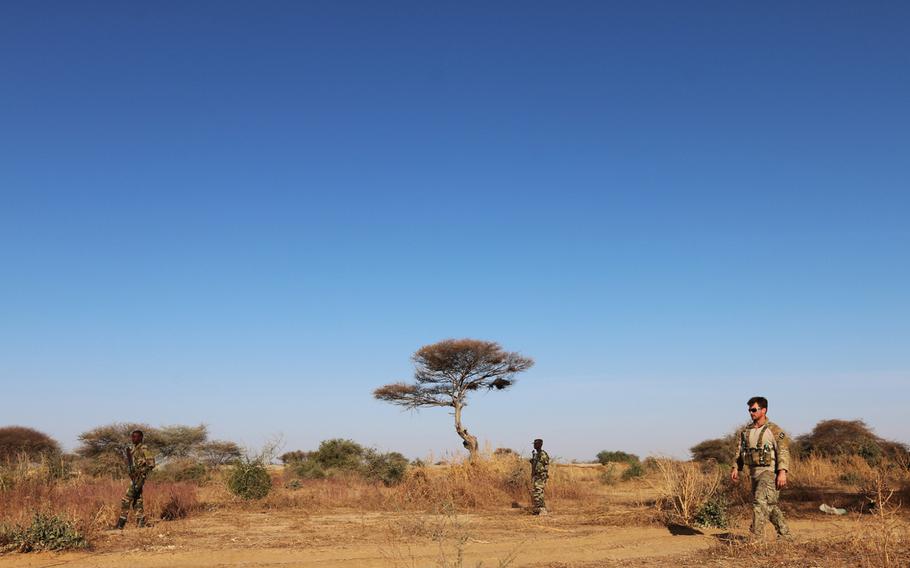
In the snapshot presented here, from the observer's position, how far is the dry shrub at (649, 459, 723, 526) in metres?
11.7

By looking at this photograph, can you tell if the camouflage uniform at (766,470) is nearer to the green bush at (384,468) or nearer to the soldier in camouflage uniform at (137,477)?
the soldier in camouflage uniform at (137,477)

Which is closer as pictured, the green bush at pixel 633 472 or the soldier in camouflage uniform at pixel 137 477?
the soldier in camouflage uniform at pixel 137 477

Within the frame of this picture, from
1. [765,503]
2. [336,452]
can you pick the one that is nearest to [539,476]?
[765,503]

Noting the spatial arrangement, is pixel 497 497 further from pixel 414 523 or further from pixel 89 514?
pixel 89 514

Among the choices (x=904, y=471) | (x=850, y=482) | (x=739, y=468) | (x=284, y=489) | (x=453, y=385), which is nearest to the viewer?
(x=739, y=468)

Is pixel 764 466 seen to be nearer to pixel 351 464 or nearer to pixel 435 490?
pixel 435 490

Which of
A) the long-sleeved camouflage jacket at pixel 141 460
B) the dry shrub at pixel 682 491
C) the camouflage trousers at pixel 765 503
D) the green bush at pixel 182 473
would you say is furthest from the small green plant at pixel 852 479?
the green bush at pixel 182 473

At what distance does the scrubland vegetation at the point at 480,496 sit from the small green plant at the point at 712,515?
0.02 meters

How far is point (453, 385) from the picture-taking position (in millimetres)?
28703

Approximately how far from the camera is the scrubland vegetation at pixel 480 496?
9078mm

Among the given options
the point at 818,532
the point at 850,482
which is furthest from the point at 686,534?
the point at 850,482

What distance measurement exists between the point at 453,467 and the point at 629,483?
8914 millimetres

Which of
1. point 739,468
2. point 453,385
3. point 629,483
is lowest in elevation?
point 629,483

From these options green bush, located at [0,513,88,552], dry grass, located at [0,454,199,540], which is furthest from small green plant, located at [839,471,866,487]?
green bush, located at [0,513,88,552]
